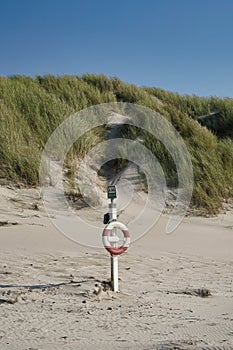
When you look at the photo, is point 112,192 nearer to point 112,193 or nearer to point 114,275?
point 112,193

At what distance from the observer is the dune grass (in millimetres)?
9789

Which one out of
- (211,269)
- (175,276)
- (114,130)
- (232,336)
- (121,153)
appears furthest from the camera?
(114,130)

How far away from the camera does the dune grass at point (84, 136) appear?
9789 millimetres

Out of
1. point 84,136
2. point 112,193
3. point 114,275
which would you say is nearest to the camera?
point 114,275

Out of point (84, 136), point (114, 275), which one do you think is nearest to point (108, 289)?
point (114, 275)

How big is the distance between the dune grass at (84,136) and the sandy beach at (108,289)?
1186mm

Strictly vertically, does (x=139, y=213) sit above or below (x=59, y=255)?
above

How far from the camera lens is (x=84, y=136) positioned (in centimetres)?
1129

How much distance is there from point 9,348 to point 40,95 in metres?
9.81

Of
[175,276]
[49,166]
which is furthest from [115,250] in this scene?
[49,166]

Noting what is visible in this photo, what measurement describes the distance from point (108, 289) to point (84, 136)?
6.54 meters

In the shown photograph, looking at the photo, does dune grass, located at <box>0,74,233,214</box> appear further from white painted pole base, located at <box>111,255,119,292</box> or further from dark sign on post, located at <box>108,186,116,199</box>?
white painted pole base, located at <box>111,255,119,292</box>

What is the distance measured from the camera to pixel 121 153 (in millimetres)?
11148

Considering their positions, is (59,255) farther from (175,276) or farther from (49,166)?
(49,166)
